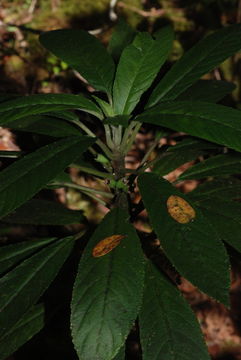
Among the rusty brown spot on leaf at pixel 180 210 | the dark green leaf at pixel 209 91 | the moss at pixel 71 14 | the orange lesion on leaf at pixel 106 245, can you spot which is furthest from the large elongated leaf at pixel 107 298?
the moss at pixel 71 14

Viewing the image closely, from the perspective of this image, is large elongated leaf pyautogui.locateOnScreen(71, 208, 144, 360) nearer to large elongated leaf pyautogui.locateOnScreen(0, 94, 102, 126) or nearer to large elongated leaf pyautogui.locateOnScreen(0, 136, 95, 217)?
large elongated leaf pyautogui.locateOnScreen(0, 136, 95, 217)

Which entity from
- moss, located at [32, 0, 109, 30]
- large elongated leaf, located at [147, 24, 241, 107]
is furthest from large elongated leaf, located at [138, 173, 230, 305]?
moss, located at [32, 0, 109, 30]

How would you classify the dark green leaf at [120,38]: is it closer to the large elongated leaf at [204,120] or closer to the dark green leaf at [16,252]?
the large elongated leaf at [204,120]

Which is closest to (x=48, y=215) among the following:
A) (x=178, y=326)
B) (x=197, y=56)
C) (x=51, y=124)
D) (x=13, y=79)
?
(x=51, y=124)

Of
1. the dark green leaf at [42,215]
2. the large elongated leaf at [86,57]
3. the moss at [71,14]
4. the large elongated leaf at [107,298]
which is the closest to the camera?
the large elongated leaf at [107,298]

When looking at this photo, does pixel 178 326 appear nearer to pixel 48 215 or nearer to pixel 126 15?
pixel 48 215
